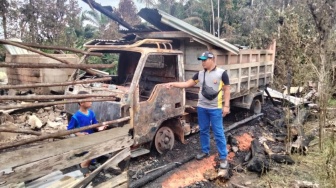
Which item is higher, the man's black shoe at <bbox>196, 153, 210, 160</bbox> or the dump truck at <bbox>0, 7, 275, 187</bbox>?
the dump truck at <bbox>0, 7, 275, 187</bbox>

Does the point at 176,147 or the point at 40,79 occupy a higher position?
the point at 40,79

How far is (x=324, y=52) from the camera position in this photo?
6.34m

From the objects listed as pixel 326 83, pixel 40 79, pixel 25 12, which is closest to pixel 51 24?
pixel 25 12

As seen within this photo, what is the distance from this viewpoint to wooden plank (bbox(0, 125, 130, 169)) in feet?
6.32

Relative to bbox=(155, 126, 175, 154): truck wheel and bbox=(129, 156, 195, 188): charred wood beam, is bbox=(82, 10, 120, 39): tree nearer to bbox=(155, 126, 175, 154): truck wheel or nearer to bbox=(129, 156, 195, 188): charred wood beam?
bbox=(155, 126, 175, 154): truck wheel

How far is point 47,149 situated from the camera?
84.1 inches

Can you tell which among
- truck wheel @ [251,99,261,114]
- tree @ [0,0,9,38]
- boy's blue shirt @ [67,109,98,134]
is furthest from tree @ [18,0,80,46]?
boy's blue shirt @ [67,109,98,134]

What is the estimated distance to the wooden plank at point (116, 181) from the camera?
2619 mm

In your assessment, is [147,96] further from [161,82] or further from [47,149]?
[47,149]

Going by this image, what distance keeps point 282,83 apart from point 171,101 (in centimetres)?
569

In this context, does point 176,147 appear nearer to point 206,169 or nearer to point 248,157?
point 206,169

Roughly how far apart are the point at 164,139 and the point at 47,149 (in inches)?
110

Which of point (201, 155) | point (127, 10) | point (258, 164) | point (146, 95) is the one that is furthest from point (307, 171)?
point (127, 10)

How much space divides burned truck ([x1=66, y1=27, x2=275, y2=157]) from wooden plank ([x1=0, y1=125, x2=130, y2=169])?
0.49 metres
